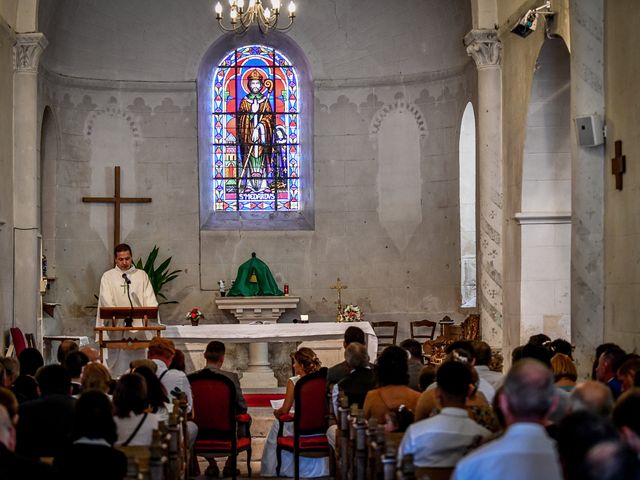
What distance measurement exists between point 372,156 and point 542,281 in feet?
16.7

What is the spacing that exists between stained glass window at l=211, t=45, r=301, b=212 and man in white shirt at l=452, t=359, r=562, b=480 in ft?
50.6

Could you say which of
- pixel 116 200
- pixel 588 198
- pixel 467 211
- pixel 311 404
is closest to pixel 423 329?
pixel 467 211

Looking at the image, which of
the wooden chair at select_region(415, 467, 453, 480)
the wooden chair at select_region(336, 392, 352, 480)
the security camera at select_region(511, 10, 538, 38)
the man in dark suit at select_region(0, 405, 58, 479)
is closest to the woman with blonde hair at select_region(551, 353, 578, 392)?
the wooden chair at select_region(336, 392, 352, 480)

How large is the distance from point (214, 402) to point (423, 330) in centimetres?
899

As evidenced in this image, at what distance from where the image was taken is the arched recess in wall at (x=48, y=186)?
1822 centimetres

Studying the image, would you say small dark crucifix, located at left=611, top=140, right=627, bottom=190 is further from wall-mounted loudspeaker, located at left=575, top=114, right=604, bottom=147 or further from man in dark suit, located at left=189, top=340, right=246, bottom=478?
man in dark suit, located at left=189, top=340, right=246, bottom=478

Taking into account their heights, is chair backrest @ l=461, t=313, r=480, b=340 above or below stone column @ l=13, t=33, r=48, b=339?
below

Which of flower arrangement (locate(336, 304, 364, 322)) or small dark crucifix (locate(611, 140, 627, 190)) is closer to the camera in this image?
small dark crucifix (locate(611, 140, 627, 190))

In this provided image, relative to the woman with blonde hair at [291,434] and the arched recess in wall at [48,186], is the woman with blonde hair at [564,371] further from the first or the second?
the arched recess in wall at [48,186]

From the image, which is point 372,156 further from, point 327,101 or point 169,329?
point 169,329

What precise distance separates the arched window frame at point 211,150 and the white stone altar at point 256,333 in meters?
4.39

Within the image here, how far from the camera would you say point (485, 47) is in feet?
50.2

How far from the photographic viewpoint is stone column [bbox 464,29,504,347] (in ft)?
50.5

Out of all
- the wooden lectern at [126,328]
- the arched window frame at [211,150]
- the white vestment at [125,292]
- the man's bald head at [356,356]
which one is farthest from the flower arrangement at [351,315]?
Answer: the man's bald head at [356,356]
